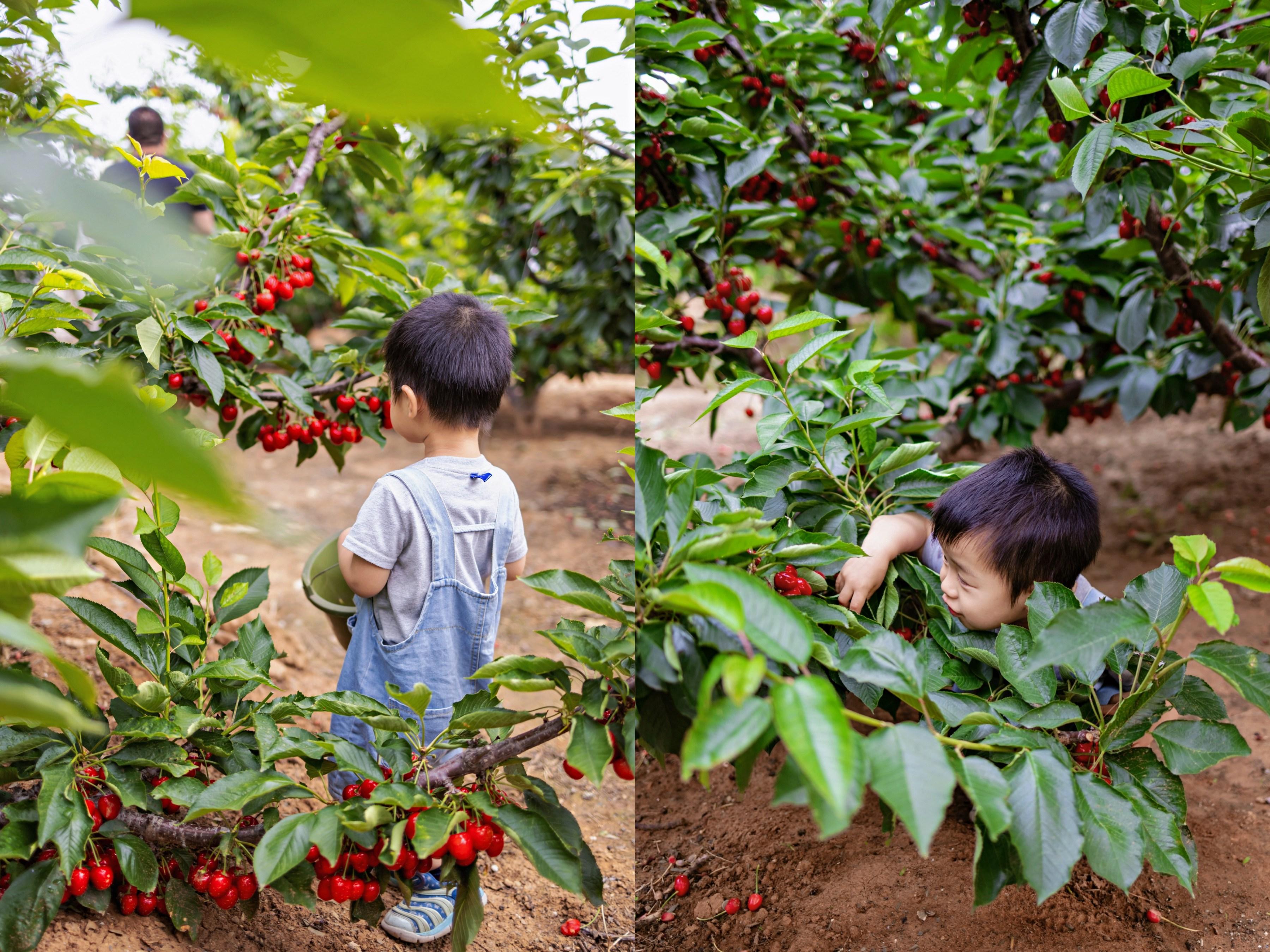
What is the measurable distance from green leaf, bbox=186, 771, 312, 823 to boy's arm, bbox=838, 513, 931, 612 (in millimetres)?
725

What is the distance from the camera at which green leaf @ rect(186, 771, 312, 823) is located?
0.90 meters

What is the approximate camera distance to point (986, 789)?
70 cm

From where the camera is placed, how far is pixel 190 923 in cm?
106

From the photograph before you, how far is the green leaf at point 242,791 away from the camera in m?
0.90

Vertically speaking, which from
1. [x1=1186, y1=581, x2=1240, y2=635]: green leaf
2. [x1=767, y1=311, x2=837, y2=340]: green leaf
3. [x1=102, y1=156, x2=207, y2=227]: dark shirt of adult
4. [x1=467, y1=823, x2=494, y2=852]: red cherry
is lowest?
[x1=467, y1=823, x2=494, y2=852]: red cherry

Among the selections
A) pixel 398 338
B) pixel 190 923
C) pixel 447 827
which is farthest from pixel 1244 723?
pixel 190 923

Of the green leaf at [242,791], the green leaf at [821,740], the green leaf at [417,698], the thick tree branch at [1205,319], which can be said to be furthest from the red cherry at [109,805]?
the thick tree branch at [1205,319]

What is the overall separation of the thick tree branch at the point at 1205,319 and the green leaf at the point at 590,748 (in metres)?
1.60

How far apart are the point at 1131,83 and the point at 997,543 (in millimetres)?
653

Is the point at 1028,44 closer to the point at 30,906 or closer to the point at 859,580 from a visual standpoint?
the point at 859,580

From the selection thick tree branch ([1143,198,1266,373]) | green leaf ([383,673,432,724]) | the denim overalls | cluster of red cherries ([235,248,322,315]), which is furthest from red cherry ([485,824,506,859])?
thick tree branch ([1143,198,1266,373])

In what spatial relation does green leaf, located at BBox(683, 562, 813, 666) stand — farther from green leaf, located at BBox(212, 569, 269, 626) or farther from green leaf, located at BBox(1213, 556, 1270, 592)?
green leaf, located at BBox(212, 569, 269, 626)

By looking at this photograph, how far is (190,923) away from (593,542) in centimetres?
151

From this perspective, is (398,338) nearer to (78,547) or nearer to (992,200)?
(78,547)
